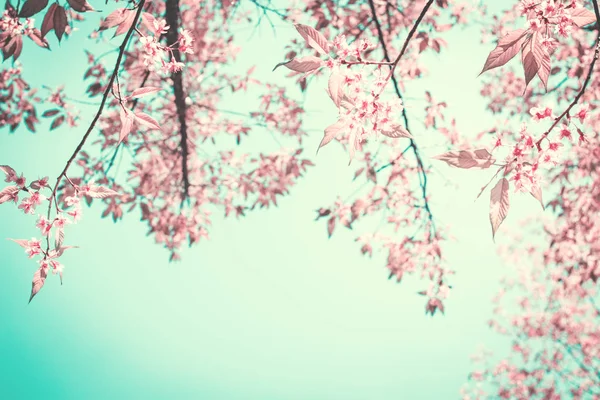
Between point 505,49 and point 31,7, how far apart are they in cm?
112

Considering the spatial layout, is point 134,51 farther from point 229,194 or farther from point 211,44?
point 229,194

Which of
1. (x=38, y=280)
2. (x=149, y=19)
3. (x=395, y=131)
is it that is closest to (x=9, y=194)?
(x=38, y=280)

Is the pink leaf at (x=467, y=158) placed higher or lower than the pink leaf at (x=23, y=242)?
higher

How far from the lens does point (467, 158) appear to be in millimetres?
825

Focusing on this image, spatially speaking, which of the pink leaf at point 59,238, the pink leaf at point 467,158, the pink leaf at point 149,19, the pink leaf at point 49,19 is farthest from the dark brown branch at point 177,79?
the pink leaf at point 467,158

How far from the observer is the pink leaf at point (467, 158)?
822mm

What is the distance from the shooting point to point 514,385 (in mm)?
6359

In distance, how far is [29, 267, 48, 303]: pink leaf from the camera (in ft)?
3.16

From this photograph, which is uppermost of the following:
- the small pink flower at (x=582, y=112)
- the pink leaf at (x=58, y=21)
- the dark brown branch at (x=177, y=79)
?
the dark brown branch at (x=177, y=79)

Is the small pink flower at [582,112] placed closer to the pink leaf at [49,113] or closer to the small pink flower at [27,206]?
the small pink flower at [27,206]

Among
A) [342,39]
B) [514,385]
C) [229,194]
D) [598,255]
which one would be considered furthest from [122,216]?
[514,385]

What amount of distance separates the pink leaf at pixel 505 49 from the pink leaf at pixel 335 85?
321 millimetres

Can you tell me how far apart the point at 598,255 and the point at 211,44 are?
4169 millimetres

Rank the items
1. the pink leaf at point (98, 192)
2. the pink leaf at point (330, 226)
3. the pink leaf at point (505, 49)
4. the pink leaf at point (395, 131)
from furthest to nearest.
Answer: the pink leaf at point (330, 226)
the pink leaf at point (98, 192)
the pink leaf at point (395, 131)
the pink leaf at point (505, 49)
